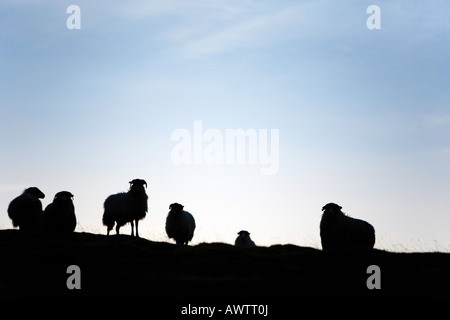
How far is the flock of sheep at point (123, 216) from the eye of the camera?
2791 cm

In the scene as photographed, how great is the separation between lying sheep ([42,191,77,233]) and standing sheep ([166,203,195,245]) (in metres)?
4.88

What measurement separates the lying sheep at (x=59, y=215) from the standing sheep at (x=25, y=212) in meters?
0.59

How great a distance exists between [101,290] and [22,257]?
3883 millimetres

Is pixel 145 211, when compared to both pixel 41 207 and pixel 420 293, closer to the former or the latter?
pixel 41 207

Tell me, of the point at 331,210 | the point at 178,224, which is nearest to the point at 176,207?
the point at 178,224

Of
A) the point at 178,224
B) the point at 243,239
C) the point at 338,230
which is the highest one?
the point at 178,224

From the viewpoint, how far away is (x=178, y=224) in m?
31.7

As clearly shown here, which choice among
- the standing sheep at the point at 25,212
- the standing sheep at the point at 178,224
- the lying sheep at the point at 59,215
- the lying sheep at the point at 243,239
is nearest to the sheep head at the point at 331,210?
the standing sheep at the point at 178,224

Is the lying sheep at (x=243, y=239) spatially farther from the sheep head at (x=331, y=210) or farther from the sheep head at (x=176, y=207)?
the sheep head at (x=331, y=210)

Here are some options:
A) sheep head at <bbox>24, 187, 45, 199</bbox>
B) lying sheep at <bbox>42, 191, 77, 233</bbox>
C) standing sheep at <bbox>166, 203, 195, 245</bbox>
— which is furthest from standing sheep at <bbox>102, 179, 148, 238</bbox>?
sheep head at <bbox>24, 187, 45, 199</bbox>

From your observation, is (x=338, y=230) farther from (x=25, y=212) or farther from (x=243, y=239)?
(x=25, y=212)

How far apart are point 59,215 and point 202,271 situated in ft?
34.1
